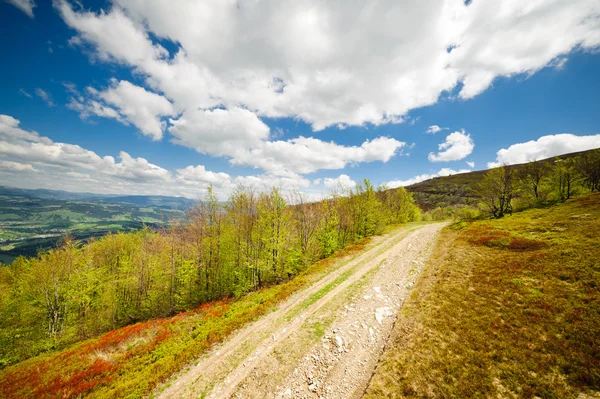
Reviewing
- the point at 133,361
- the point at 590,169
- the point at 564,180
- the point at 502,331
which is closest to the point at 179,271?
the point at 133,361

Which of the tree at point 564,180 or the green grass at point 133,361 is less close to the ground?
the tree at point 564,180

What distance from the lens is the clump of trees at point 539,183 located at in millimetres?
47344

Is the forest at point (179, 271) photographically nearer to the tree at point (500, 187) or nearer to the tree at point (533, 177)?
the tree at point (500, 187)

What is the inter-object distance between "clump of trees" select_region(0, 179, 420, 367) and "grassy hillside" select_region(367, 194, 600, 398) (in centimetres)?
1923

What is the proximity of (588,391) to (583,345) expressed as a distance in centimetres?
260

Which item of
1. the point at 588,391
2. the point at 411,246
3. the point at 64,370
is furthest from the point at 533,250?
the point at 64,370

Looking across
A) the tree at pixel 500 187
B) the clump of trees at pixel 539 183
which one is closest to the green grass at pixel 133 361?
the tree at pixel 500 187

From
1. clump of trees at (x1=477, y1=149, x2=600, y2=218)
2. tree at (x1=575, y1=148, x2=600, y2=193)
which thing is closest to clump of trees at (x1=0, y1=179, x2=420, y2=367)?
clump of trees at (x1=477, y1=149, x2=600, y2=218)

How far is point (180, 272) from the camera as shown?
3052 centimetres

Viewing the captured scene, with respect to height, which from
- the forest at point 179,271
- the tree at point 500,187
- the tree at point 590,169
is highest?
the tree at point 590,169

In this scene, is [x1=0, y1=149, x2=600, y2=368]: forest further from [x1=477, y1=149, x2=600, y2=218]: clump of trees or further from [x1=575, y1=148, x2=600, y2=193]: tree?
[x1=575, y1=148, x2=600, y2=193]: tree

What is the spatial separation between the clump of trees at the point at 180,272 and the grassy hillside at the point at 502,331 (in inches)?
757

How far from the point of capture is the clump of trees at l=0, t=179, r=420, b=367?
93.7ft

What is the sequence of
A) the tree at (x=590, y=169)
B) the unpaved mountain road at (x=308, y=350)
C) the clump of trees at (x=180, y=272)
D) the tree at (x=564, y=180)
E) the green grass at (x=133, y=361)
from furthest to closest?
the tree at (x=590, y=169), the tree at (x=564, y=180), the clump of trees at (x=180, y=272), the green grass at (x=133, y=361), the unpaved mountain road at (x=308, y=350)
